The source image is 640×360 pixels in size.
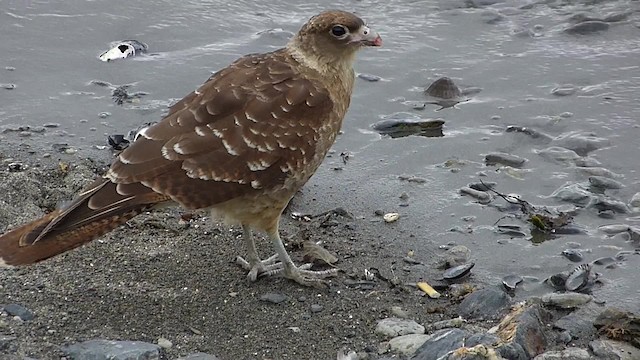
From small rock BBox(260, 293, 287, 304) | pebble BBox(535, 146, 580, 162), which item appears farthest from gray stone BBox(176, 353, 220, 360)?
pebble BBox(535, 146, 580, 162)

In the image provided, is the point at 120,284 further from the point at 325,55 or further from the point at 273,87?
the point at 325,55

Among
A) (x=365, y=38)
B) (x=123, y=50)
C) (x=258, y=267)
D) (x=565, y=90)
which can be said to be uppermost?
(x=365, y=38)

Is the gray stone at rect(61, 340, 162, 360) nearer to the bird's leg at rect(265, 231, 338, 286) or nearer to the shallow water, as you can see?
the bird's leg at rect(265, 231, 338, 286)

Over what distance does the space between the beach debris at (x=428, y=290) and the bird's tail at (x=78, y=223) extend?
161 centimetres

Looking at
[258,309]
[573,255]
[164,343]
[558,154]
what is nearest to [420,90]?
[558,154]

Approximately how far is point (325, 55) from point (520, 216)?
1.69 metres

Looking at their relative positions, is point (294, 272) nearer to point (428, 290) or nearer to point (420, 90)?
point (428, 290)

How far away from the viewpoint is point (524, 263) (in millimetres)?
6645

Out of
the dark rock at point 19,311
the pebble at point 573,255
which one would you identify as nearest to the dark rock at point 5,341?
the dark rock at point 19,311

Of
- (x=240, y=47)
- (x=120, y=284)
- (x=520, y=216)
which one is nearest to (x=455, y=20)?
(x=240, y=47)

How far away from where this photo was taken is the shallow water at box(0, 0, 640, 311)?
7.12m

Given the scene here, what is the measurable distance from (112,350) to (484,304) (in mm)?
2075

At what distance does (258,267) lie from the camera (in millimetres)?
6434

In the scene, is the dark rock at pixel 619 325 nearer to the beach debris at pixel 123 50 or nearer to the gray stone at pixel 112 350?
the gray stone at pixel 112 350
